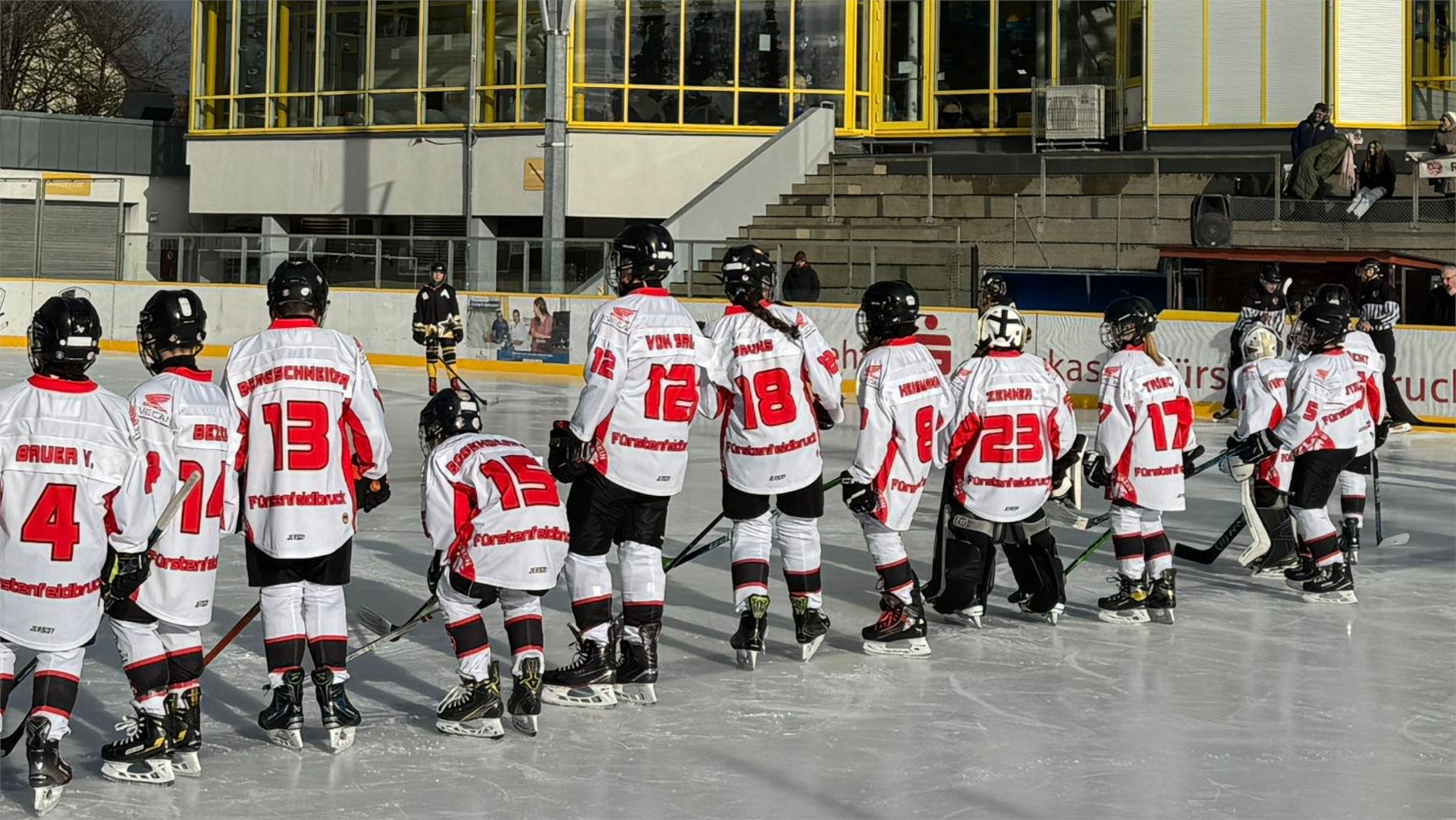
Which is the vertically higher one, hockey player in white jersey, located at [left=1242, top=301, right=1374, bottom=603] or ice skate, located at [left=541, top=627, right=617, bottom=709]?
hockey player in white jersey, located at [left=1242, top=301, right=1374, bottom=603]

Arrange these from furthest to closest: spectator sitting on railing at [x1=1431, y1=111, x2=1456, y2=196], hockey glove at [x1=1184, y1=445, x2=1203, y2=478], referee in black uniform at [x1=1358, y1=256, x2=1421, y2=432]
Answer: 1. spectator sitting on railing at [x1=1431, y1=111, x2=1456, y2=196]
2. referee in black uniform at [x1=1358, y1=256, x2=1421, y2=432]
3. hockey glove at [x1=1184, y1=445, x2=1203, y2=478]

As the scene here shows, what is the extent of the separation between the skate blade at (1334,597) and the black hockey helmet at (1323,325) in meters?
1.18

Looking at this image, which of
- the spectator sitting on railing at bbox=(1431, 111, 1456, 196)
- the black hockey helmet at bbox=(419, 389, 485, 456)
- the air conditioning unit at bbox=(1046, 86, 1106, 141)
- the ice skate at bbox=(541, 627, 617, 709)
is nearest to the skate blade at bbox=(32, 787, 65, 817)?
the black hockey helmet at bbox=(419, 389, 485, 456)

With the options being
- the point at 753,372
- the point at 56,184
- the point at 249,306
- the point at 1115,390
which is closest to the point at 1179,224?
the point at 249,306

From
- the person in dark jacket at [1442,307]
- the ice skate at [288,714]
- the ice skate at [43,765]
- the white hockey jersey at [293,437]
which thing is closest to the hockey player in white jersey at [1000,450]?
the white hockey jersey at [293,437]

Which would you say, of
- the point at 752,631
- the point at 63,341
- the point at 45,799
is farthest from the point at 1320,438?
the point at 45,799

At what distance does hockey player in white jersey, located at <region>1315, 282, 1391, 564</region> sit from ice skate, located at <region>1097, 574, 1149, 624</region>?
1.80 m

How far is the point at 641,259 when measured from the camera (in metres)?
6.42

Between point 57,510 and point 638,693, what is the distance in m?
2.26

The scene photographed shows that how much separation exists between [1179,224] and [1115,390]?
1475 centimetres

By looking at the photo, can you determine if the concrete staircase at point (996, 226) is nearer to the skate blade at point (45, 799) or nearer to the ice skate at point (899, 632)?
the ice skate at point (899, 632)

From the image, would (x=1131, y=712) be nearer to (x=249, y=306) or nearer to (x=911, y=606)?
(x=911, y=606)

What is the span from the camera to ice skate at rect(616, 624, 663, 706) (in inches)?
248

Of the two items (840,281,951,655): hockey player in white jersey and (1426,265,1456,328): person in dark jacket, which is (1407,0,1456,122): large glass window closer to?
(1426,265,1456,328): person in dark jacket
